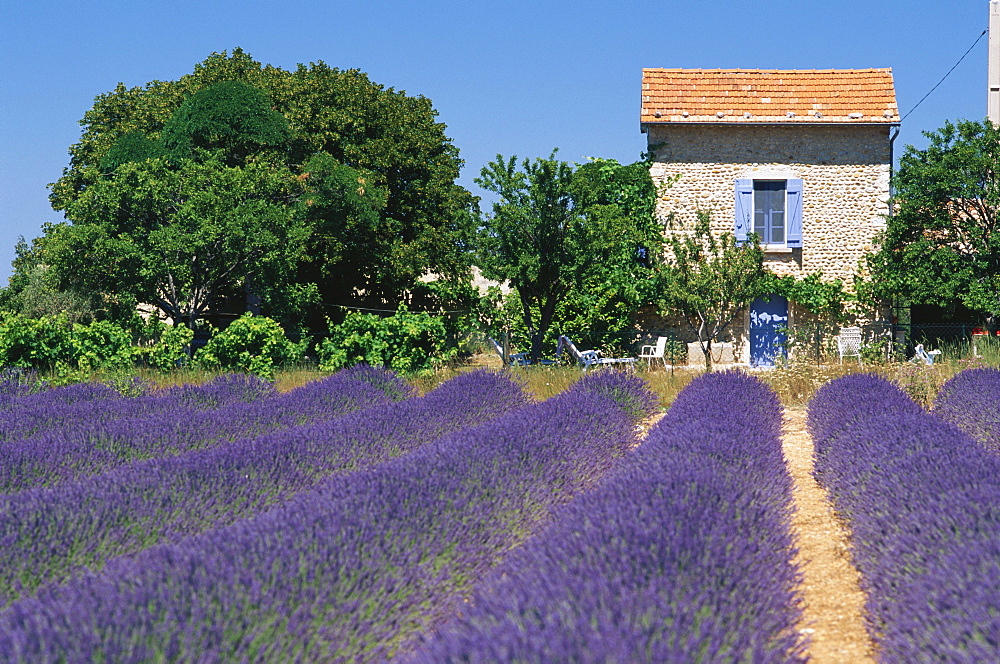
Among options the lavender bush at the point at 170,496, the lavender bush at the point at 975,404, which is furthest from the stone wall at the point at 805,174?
the lavender bush at the point at 170,496

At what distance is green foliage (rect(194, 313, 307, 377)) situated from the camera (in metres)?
13.5

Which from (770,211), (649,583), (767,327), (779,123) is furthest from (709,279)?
(649,583)

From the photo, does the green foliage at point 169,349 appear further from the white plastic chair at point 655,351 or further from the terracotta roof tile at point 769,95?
the terracotta roof tile at point 769,95

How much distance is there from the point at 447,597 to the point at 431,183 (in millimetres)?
17122

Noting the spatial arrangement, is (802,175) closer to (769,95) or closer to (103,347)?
(769,95)

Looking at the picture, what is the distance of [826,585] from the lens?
14.6 feet

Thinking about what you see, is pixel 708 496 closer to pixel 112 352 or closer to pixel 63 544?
pixel 63 544

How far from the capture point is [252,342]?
13734mm

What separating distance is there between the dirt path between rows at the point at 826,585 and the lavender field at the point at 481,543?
165 millimetres

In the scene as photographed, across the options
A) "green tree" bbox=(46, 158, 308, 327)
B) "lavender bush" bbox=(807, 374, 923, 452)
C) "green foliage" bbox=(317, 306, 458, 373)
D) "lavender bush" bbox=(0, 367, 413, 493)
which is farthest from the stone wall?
"lavender bush" bbox=(0, 367, 413, 493)

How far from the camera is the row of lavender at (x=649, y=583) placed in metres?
2.40

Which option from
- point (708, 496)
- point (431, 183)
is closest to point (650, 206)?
point (431, 183)

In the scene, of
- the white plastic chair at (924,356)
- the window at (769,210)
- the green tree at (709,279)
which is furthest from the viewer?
the window at (769,210)

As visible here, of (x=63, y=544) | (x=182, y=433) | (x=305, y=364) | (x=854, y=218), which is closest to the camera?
(x=63, y=544)
